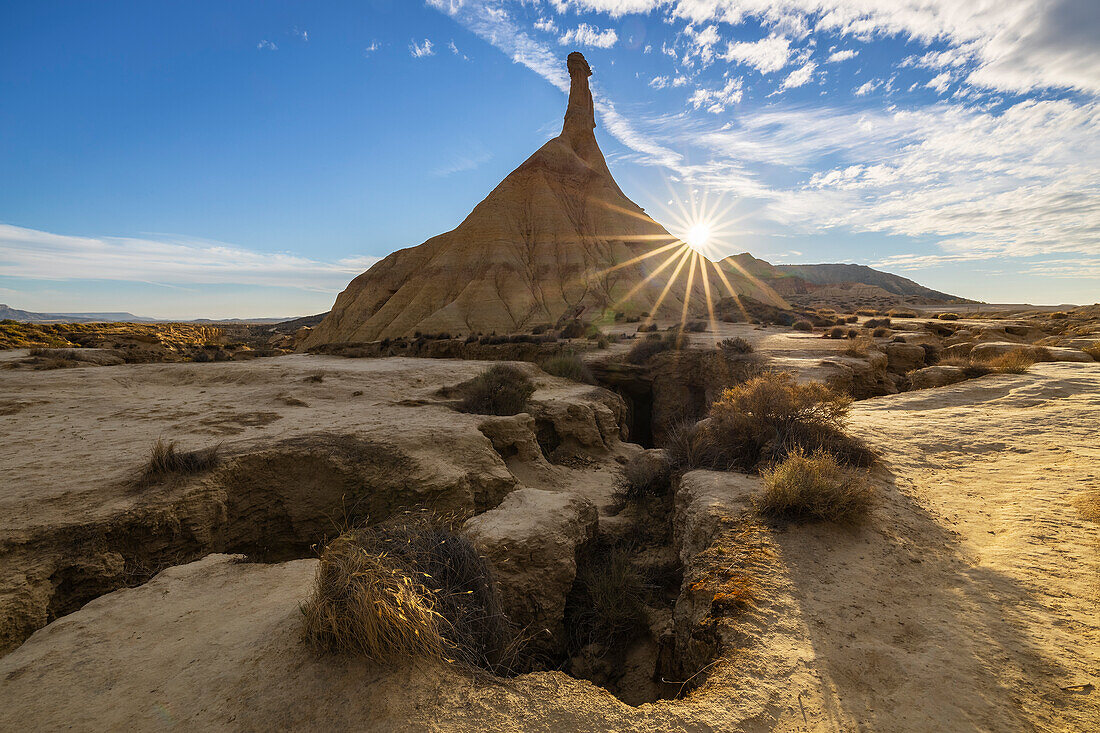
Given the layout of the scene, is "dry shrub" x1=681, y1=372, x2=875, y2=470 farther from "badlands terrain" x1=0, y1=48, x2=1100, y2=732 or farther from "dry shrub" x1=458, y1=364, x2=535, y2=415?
"dry shrub" x1=458, y1=364, x2=535, y2=415

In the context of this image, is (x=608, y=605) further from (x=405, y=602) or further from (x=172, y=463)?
(x=172, y=463)

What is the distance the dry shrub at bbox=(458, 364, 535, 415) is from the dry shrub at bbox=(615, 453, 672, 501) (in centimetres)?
310

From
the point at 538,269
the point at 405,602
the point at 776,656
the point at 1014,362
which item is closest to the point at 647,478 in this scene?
the point at 776,656

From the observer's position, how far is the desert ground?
2238 mm

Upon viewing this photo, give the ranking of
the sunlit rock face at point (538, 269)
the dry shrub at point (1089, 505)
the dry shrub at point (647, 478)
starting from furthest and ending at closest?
the sunlit rock face at point (538, 269) < the dry shrub at point (647, 478) < the dry shrub at point (1089, 505)

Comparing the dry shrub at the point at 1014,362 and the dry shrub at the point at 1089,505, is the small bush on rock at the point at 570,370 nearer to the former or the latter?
the dry shrub at the point at 1014,362

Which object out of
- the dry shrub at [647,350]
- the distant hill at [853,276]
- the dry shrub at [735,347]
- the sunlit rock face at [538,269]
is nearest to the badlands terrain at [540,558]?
the dry shrub at [735,347]

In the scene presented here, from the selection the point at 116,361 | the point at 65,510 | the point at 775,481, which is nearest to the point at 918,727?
the point at 775,481

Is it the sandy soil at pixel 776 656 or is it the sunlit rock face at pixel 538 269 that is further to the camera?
the sunlit rock face at pixel 538 269

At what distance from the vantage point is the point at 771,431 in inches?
223

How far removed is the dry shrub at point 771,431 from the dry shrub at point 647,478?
0.44 metres

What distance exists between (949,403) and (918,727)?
785cm

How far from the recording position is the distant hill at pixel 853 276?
110m

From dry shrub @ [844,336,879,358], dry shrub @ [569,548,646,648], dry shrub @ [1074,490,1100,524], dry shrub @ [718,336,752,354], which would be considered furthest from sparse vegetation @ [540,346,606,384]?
dry shrub @ [1074,490,1100,524]
